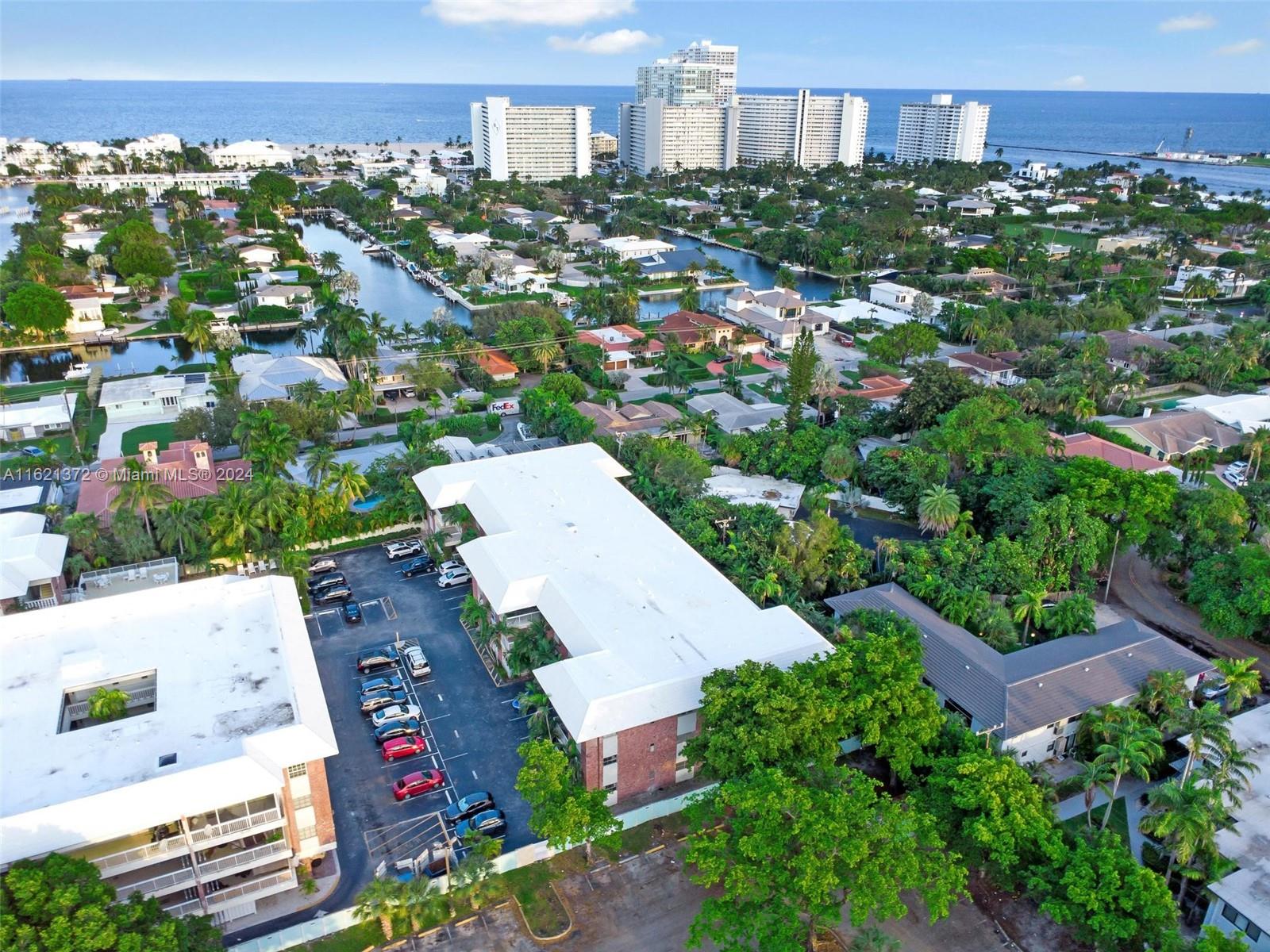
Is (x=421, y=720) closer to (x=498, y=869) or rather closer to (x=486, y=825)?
(x=486, y=825)

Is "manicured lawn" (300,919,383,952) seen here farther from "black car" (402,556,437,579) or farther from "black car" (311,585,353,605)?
"black car" (402,556,437,579)

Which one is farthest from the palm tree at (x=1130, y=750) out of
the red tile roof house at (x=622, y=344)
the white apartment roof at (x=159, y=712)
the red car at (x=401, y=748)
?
the red tile roof house at (x=622, y=344)

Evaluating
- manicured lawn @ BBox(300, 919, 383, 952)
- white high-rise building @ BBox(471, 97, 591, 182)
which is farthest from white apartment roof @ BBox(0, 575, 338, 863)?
white high-rise building @ BBox(471, 97, 591, 182)

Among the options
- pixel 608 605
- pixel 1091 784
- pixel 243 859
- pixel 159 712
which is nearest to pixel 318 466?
pixel 608 605

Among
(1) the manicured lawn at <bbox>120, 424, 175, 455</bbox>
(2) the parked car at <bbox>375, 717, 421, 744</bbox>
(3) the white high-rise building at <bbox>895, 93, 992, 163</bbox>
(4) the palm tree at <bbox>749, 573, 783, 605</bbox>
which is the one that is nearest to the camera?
(2) the parked car at <bbox>375, 717, 421, 744</bbox>

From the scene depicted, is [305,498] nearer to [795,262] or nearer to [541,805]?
[541,805]

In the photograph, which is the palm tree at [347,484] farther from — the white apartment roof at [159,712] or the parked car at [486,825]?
the parked car at [486,825]
